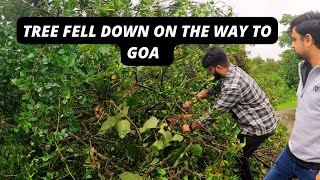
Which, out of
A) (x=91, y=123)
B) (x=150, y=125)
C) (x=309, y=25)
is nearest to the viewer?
(x=309, y=25)

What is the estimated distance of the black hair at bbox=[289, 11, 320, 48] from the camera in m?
2.71

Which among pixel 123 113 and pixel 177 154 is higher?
pixel 123 113

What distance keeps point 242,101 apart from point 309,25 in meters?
1.07

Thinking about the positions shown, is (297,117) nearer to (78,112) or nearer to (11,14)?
(78,112)

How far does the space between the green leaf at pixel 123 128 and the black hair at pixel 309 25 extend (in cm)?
123

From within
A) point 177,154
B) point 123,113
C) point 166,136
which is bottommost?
point 177,154

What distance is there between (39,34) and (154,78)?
103 centimetres

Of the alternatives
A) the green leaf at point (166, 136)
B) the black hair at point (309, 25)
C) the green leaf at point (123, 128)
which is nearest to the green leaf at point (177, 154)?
the green leaf at point (166, 136)

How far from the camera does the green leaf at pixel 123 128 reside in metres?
3.08

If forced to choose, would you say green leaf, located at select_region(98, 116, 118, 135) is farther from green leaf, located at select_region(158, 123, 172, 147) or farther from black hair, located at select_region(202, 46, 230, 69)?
black hair, located at select_region(202, 46, 230, 69)

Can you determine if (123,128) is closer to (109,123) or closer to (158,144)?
(109,123)

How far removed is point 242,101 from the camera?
3652mm

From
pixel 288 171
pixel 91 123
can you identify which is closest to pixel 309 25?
pixel 288 171

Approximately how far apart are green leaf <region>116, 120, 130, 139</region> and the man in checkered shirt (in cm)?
66
